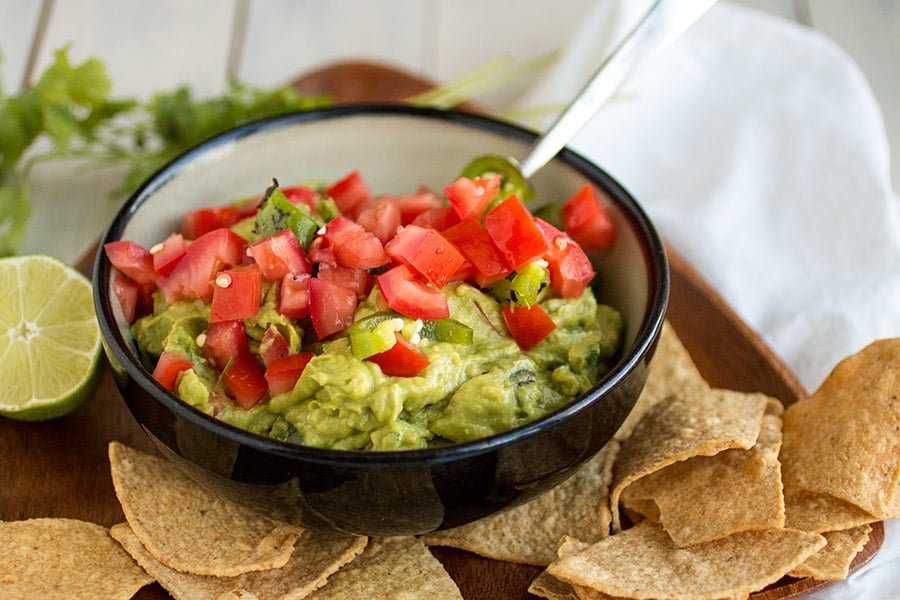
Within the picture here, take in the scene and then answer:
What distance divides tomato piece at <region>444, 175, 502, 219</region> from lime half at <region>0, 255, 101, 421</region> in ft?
3.66

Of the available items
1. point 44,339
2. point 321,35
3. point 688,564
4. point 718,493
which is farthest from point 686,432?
point 321,35

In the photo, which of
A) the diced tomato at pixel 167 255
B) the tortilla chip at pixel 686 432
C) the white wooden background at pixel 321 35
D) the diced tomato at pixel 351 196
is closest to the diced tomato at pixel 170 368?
the diced tomato at pixel 167 255

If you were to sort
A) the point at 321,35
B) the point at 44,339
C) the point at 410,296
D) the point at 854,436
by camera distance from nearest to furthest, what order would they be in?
the point at 410,296 → the point at 854,436 → the point at 44,339 → the point at 321,35

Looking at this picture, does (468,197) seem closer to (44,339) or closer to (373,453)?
(373,453)

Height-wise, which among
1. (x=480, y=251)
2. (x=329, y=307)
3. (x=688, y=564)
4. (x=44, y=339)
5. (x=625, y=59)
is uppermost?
(x=625, y=59)

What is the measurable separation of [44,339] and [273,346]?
2.90ft

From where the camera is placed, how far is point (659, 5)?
292cm

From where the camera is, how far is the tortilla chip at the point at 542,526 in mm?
2613

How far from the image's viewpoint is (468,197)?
2705 mm

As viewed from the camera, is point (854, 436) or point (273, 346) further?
point (854, 436)

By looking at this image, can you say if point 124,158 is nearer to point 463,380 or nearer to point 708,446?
point 463,380

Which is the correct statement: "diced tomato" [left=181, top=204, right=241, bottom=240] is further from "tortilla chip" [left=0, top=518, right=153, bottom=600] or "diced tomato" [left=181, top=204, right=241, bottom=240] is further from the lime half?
"tortilla chip" [left=0, top=518, right=153, bottom=600]

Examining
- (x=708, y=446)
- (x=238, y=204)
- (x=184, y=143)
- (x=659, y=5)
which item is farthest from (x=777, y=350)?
(x=184, y=143)

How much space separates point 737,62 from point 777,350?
1.57 m
